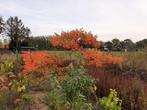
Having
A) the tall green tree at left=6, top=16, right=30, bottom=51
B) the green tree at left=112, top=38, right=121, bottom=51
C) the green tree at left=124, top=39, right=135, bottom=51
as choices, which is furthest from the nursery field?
the tall green tree at left=6, top=16, right=30, bottom=51

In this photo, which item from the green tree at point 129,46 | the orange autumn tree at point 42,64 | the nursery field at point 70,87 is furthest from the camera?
the green tree at point 129,46

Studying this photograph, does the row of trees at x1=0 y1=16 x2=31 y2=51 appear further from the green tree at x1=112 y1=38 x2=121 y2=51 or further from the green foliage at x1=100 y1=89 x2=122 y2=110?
the green foliage at x1=100 y1=89 x2=122 y2=110

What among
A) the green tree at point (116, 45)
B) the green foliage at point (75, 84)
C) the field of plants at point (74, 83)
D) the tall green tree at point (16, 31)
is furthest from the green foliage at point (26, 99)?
the tall green tree at point (16, 31)

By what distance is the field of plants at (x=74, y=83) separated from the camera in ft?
24.3

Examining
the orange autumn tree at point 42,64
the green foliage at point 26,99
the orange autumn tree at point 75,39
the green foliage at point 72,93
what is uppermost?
the orange autumn tree at point 75,39

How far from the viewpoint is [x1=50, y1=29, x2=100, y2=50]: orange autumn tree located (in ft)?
33.1

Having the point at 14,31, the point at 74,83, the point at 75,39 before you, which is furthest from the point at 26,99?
the point at 14,31

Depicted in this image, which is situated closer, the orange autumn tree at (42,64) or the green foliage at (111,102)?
the green foliage at (111,102)

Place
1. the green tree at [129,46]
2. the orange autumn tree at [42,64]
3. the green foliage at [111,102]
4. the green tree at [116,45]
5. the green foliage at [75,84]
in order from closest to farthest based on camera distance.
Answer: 1. the green foliage at [75,84]
2. the green foliage at [111,102]
3. the orange autumn tree at [42,64]
4. the green tree at [129,46]
5. the green tree at [116,45]

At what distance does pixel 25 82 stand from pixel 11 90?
746 millimetres

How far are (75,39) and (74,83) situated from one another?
3291 mm

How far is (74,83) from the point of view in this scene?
714 centimetres

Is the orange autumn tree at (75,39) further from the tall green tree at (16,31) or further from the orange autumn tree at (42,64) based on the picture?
the tall green tree at (16,31)

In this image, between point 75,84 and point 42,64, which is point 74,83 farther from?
point 42,64
